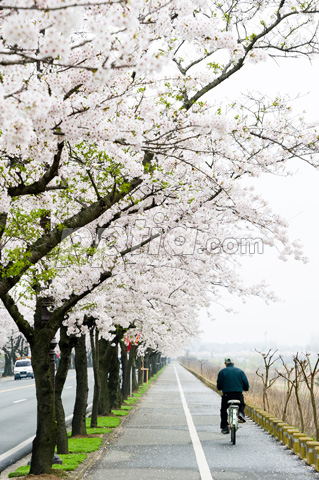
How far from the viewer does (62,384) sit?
13.1m

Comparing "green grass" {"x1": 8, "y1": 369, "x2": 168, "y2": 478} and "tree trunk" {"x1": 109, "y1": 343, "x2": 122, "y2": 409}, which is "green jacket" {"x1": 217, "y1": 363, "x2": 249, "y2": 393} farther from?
"tree trunk" {"x1": 109, "y1": 343, "x2": 122, "y2": 409}

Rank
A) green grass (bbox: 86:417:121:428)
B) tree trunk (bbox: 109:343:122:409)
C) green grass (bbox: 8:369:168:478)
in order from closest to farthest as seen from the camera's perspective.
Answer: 1. green grass (bbox: 8:369:168:478)
2. green grass (bbox: 86:417:121:428)
3. tree trunk (bbox: 109:343:122:409)

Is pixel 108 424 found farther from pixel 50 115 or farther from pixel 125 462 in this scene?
pixel 50 115

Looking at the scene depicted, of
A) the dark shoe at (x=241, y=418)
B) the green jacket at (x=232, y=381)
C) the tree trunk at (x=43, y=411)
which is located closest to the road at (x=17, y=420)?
the tree trunk at (x=43, y=411)

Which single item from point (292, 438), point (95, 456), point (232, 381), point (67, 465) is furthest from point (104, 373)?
point (67, 465)

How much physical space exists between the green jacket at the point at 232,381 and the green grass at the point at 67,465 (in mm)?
3912

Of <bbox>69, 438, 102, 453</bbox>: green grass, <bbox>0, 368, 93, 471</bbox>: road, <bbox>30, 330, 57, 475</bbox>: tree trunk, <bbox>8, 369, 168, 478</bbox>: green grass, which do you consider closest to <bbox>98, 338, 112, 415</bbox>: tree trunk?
<bbox>8, 369, 168, 478</bbox>: green grass

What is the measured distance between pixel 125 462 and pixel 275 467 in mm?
2708

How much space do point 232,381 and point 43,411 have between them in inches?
229

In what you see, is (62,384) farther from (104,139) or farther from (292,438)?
(104,139)

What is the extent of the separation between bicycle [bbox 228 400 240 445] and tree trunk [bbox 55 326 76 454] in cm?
362

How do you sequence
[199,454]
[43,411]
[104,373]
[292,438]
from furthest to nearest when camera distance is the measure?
1. [104,373]
2. [292,438]
3. [199,454]
4. [43,411]

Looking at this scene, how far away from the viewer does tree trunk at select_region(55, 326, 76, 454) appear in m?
12.5

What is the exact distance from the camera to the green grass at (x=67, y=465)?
10281 millimetres
